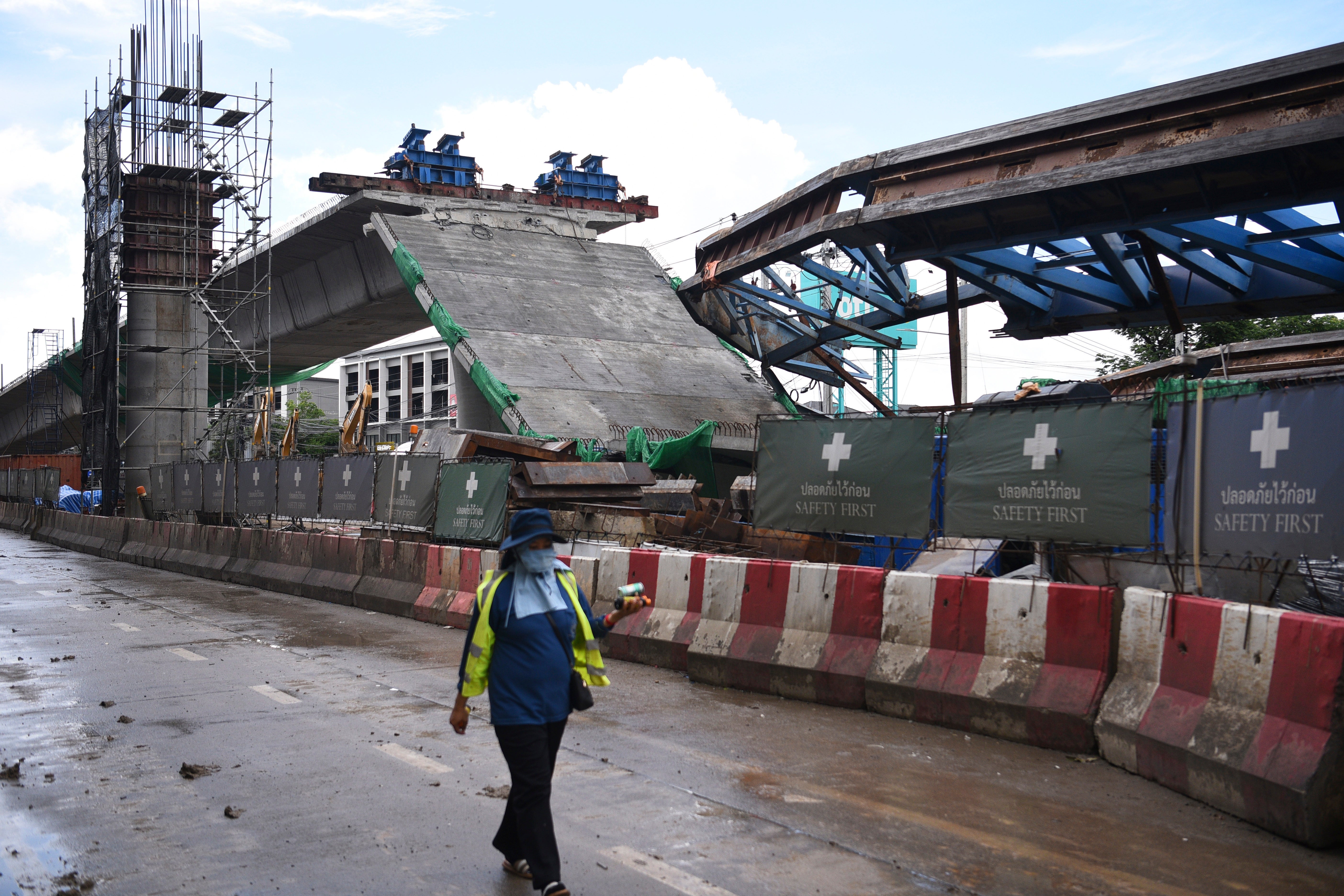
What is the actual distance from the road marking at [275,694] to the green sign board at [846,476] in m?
4.94

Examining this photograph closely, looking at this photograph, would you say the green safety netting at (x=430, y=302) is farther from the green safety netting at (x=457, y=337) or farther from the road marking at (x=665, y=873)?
the road marking at (x=665, y=873)

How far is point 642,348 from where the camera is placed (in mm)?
43219

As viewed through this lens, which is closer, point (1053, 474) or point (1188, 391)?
point (1188, 391)

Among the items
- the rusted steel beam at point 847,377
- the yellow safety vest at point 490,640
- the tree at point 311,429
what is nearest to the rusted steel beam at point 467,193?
the tree at point 311,429

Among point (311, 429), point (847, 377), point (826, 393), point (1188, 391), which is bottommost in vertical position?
point (1188, 391)

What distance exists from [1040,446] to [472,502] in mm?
10520

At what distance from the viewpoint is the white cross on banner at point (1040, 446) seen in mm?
9344

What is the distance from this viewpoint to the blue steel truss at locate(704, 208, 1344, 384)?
17500 millimetres

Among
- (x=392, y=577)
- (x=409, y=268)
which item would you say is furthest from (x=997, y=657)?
(x=409, y=268)

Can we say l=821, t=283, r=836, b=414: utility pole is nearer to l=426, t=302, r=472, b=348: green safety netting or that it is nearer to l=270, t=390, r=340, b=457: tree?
l=426, t=302, r=472, b=348: green safety netting

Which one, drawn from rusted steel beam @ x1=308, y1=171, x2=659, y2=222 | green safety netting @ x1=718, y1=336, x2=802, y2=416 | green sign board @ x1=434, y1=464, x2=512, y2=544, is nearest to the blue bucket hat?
green sign board @ x1=434, y1=464, x2=512, y2=544

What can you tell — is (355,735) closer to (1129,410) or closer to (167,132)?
(1129,410)

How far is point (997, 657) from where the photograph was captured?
817 centimetres

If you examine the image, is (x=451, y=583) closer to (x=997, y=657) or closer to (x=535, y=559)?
(x=997, y=657)
